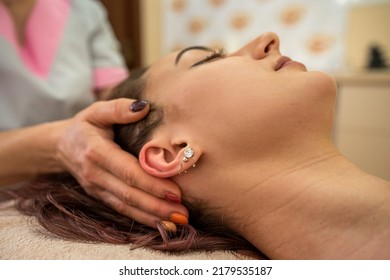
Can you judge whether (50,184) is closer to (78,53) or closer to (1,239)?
(1,239)

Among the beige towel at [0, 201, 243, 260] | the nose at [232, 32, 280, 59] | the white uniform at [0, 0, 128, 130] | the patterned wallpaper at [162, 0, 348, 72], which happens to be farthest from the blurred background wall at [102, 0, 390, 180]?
the beige towel at [0, 201, 243, 260]

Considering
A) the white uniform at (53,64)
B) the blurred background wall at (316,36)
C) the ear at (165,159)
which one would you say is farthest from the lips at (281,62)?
the blurred background wall at (316,36)

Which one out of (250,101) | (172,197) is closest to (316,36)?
(250,101)

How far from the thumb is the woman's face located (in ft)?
0.16

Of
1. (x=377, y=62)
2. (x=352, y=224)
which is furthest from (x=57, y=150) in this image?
(x=377, y=62)

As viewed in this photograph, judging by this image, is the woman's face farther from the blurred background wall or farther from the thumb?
the blurred background wall

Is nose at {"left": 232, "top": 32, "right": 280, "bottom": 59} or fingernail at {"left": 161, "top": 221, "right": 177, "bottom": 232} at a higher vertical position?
nose at {"left": 232, "top": 32, "right": 280, "bottom": 59}

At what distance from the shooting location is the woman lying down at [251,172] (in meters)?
0.62

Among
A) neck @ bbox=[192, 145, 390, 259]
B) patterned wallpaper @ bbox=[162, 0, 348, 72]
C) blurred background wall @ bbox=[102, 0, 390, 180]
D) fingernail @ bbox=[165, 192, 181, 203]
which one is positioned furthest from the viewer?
patterned wallpaper @ bbox=[162, 0, 348, 72]

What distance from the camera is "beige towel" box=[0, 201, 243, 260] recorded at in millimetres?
608

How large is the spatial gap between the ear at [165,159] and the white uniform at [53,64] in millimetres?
550

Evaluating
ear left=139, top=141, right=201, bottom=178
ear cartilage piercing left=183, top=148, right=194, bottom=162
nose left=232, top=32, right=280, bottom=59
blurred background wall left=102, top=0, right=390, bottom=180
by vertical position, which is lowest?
blurred background wall left=102, top=0, right=390, bottom=180

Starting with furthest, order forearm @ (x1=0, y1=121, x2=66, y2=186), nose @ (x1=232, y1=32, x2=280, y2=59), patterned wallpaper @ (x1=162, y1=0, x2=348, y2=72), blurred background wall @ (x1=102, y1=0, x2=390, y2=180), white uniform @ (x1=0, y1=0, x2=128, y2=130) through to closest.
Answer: patterned wallpaper @ (x1=162, y1=0, x2=348, y2=72) < blurred background wall @ (x1=102, y1=0, x2=390, y2=180) < white uniform @ (x1=0, y1=0, x2=128, y2=130) < forearm @ (x1=0, y1=121, x2=66, y2=186) < nose @ (x1=232, y1=32, x2=280, y2=59)

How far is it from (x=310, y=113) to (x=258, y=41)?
24 centimetres
